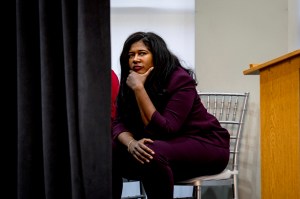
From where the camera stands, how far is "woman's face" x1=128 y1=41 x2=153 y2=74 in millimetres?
1608

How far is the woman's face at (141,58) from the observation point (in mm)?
1608

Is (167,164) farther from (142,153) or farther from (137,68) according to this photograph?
(137,68)

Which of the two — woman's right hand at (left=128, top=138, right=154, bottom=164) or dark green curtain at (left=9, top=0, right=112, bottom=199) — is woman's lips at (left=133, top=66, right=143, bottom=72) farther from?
dark green curtain at (left=9, top=0, right=112, bottom=199)

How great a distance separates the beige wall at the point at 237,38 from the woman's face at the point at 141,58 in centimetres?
96

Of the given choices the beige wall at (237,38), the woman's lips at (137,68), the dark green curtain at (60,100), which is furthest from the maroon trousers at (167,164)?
the beige wall at (237,38)

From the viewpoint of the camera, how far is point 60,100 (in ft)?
3.13

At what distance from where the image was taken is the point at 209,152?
149 centimetres

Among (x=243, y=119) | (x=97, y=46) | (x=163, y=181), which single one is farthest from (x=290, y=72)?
(x=243, y=119)

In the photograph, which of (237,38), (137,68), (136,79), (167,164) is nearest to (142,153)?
(167,164)

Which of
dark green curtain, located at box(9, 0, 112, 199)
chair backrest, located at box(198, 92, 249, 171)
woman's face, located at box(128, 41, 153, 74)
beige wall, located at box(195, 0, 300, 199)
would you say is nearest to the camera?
dark green curtain, located at box(9, 0, 112, 199)

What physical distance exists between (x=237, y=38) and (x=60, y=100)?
71.8 inches

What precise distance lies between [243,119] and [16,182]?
163cm

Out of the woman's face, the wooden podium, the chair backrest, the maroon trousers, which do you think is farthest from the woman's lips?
the chair backrest

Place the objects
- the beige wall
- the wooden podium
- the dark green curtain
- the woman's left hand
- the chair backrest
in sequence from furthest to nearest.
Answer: the beige wall → the chair backrest → the woman's left hand → the wooden podium → the dark green curtain
